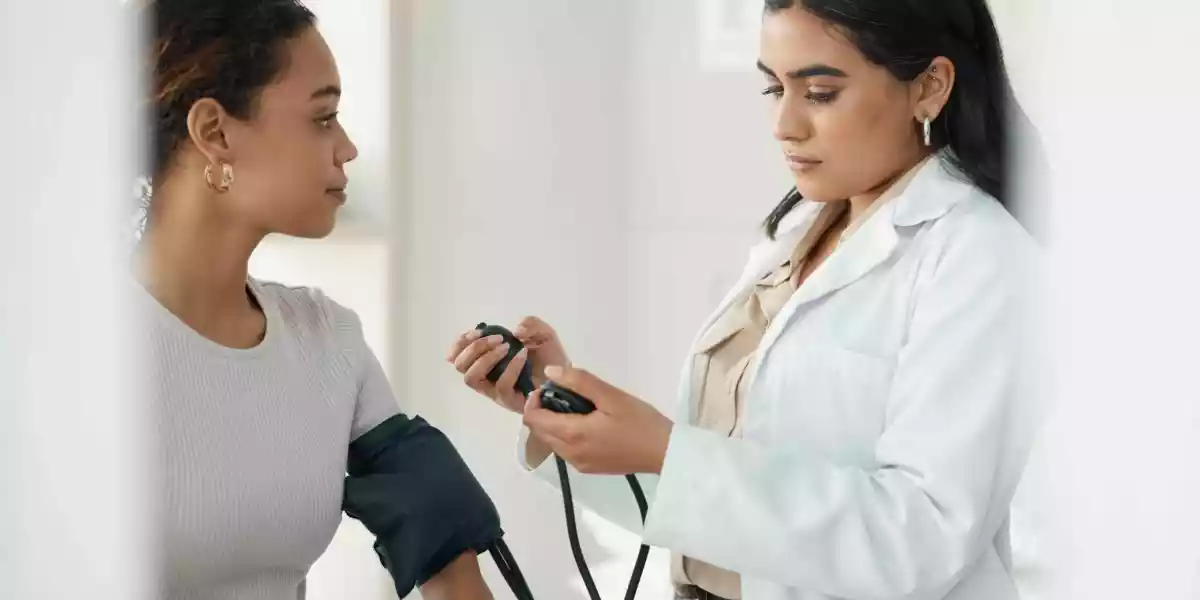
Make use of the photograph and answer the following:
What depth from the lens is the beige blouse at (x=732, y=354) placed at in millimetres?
712

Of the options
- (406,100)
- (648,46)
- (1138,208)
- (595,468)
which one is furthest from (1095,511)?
(406,100)

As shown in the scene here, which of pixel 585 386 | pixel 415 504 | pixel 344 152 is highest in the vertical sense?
pixel 344 152

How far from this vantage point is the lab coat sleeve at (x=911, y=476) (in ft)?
1.94

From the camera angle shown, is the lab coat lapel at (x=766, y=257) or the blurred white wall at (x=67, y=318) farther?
the lab coat lapel at (x=766, y=257)

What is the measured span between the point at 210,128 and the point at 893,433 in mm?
400

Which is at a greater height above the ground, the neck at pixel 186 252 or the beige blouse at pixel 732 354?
the neck at pixel 186 252

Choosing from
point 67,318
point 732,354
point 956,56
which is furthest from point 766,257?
point 67,318

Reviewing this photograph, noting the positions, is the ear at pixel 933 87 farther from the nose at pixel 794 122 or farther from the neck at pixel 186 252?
the neck at pixel 186 252

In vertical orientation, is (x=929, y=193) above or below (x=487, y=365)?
above

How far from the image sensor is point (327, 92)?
670 millimetres

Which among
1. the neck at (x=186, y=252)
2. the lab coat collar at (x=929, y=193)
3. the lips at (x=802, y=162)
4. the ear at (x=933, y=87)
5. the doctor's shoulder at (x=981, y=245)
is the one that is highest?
the ear at (x=933, y=87)

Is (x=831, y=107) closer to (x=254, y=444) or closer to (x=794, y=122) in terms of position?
(x=794, y=122)

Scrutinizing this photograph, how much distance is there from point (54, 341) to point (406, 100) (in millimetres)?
283

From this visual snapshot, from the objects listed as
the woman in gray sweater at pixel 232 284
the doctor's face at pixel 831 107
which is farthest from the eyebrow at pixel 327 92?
the doctor's face at pixel 831 107
